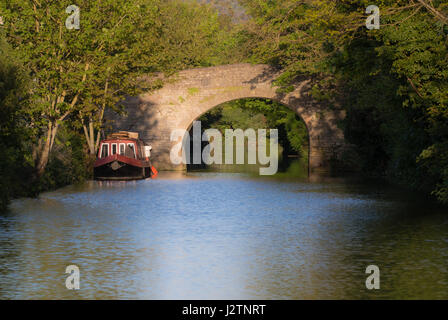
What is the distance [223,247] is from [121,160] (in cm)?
2166

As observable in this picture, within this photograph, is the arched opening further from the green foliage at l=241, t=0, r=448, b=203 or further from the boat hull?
the green foliage at l=241, t=0, r=448, b=203

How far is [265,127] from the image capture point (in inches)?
3378

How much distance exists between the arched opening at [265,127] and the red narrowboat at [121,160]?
8.40m

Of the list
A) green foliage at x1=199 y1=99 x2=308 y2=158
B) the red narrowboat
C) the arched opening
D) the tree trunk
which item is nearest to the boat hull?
the red narrowboat

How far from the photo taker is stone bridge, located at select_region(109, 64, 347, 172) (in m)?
44.2

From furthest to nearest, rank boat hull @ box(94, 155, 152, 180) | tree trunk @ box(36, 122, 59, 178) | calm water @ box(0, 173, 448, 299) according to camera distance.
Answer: boat hull @ box(94, 155, 152, 180) → tree trunk @ box(36, 122, 59, 178) → calm water @ box(0, 173, 448, 299)

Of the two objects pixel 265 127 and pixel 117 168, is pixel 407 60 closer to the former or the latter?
pixel 117 168

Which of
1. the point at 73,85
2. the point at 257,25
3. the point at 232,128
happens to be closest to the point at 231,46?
the point at 232,128

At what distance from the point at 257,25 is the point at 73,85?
18.2m

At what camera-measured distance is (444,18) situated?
62.6 ft

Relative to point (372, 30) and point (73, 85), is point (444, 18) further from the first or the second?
point (73, 85)

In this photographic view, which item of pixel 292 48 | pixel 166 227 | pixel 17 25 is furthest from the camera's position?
pixel 292 48

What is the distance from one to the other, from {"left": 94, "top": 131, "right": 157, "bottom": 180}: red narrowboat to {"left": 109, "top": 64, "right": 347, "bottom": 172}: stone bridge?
21.9 feet

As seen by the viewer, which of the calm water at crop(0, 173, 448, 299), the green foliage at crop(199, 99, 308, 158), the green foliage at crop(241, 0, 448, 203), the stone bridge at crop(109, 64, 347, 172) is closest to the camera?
the calm water at crop(0, 173, 448, 299)
